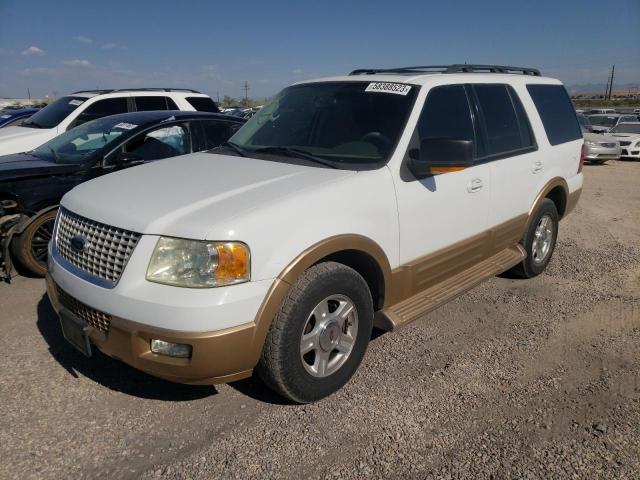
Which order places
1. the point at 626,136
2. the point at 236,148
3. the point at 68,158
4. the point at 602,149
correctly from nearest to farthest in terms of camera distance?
the point at 236,148 → the point at 68,158 → the point at 602,149 → the point at 626,136

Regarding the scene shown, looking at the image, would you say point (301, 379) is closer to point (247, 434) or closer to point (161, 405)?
point (247, 434)

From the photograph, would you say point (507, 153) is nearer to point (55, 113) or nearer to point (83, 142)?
point (83, 142)

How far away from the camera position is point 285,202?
8.89ft

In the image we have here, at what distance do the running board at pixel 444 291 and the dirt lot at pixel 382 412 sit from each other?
14.8 inches

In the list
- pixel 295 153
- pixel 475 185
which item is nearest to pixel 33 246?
pixel 295 153

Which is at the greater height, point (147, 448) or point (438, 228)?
point (438, 228)

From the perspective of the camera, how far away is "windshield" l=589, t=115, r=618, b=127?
19.8 metres

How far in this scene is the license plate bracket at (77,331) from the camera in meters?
2.76

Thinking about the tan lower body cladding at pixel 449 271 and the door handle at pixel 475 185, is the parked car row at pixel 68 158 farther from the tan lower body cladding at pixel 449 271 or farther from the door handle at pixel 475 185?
the door handle at pixel 475 185

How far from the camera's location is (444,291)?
12.3 feet

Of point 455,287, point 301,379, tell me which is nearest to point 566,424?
point 455,287

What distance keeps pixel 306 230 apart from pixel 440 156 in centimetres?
106

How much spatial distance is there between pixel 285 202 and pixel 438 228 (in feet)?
4.45

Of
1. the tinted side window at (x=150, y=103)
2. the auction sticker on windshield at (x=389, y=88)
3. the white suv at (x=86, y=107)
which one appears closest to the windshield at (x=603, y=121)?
the white suv at (x=86, y=107)
